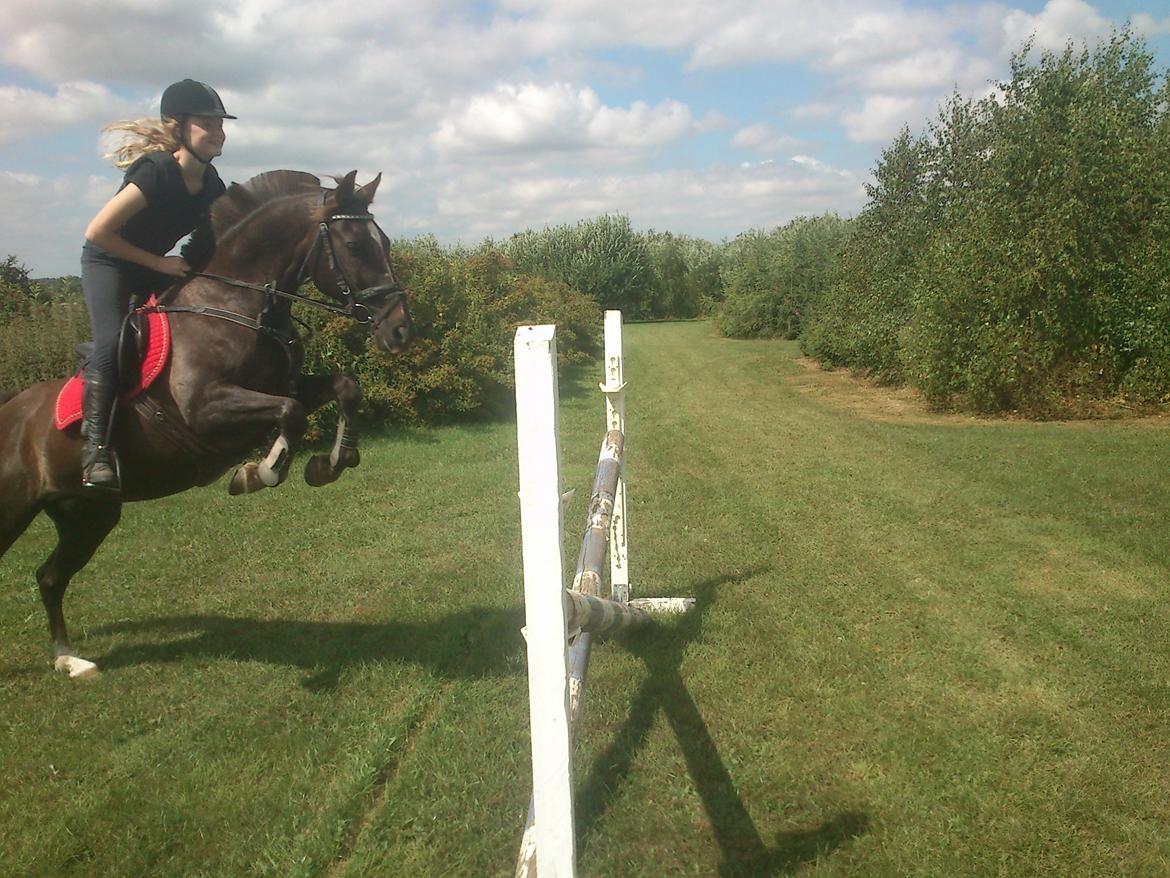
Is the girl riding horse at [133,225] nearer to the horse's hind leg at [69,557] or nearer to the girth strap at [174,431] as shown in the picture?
the girth strap at [174,431]

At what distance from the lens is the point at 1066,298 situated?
1361 centimetres

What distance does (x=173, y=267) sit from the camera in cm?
422

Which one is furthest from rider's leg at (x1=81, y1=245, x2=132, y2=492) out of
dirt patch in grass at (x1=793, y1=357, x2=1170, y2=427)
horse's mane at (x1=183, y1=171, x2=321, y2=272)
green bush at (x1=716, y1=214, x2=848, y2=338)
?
green bush at (x1=716, y1=214, x2=848, y2=338)

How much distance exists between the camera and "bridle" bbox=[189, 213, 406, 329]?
411 centimetres

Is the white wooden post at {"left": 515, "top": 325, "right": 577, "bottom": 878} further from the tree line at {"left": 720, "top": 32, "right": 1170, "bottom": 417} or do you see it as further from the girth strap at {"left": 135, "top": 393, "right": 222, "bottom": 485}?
the tree line at {"left": 720, "top": 32, "right": 1170, "bottom": 417}

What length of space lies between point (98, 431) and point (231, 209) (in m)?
1.33

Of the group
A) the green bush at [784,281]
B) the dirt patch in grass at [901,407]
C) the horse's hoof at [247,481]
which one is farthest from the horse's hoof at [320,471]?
the green bush at [784,281]

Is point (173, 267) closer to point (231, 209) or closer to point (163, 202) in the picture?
point (163, 202)

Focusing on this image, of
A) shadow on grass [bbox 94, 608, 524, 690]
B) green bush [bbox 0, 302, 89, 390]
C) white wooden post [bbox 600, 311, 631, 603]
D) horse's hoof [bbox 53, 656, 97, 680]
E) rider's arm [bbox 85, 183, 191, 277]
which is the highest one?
rider's arm [bbox 85, 183, 191, 277]

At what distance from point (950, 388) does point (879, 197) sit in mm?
8843

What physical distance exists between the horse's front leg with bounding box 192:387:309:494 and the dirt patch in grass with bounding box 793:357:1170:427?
12572 mm

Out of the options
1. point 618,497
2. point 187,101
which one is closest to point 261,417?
point 187,101

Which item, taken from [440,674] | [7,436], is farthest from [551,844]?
[7,436]

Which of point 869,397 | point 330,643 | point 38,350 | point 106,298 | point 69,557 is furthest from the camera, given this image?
point 869,397
